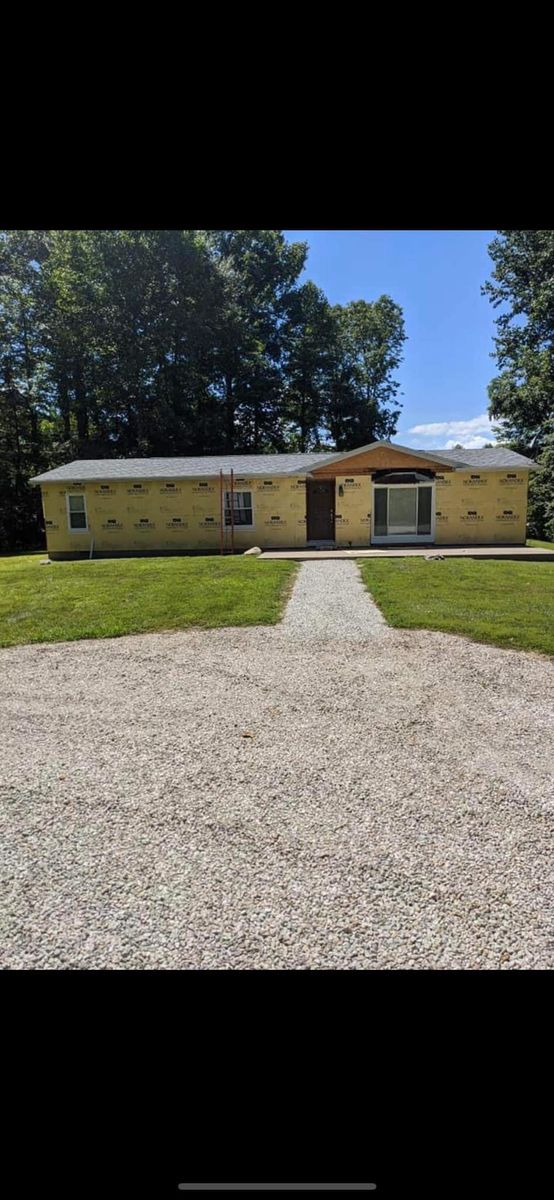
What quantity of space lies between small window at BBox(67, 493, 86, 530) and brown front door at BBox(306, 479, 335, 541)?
687 centimetres

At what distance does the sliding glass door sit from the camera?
54.1 ft

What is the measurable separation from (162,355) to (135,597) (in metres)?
22.9

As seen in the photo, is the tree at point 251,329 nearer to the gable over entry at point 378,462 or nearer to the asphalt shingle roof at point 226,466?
the asphalt shingle roof at point 226,466

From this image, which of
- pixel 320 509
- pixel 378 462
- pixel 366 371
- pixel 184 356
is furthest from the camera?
pixel 366 371

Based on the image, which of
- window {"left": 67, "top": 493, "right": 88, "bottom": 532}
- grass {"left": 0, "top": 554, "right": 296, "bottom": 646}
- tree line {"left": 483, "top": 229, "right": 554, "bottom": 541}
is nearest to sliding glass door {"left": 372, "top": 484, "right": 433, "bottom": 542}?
grass {"left": 0, "top": 554, "right": 296, "bottom": 646}

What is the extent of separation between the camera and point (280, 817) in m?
3.16

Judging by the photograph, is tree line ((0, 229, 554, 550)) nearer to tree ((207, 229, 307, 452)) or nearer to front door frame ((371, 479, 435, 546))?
tree ((207, 229, 307, 452))

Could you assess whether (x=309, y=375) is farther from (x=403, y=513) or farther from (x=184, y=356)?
(x=403, y=513)

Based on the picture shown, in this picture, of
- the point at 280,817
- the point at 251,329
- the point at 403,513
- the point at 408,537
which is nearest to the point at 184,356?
the point at 251,329
